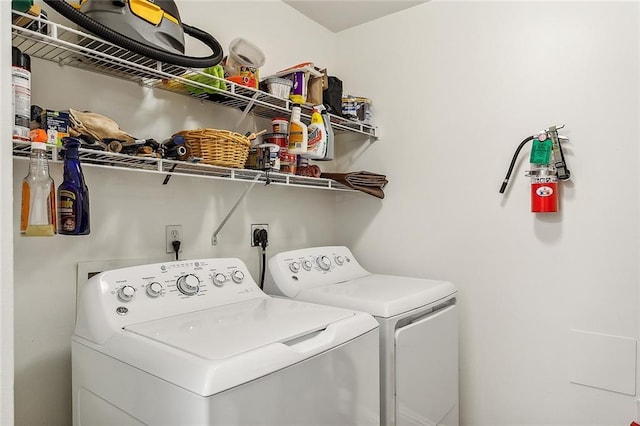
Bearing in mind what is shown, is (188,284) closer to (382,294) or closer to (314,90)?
(382,294)


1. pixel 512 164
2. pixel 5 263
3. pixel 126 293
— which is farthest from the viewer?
pixel 512 164

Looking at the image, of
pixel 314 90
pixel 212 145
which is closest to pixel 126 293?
pixel 212 145

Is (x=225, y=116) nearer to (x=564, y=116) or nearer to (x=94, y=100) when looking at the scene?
(x=94, y=100)

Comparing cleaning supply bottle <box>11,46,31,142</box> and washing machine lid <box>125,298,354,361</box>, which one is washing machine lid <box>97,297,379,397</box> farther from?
cleaning supply bottle <box>11,46,31,142</box>

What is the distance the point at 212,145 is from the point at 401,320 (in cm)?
93

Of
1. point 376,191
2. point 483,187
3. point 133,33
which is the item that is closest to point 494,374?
point 483,187

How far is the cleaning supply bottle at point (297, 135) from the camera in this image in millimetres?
1823

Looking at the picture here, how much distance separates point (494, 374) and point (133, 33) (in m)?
2.06

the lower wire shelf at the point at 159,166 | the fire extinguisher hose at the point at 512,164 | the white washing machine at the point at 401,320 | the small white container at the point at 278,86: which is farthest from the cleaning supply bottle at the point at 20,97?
the fire extinguisher hose at the point at 512,164

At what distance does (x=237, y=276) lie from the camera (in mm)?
1606

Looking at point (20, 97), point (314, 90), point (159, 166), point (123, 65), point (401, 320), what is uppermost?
point (314, 90)

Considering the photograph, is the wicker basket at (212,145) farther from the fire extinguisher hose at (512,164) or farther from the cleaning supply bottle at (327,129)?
the fire extinguisher hose at (512,164)

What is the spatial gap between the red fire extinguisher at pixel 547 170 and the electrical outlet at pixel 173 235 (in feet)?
4.96

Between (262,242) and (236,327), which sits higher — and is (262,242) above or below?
above
